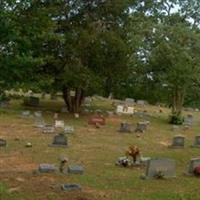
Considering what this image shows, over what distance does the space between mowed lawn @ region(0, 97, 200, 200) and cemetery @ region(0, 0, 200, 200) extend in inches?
1.2

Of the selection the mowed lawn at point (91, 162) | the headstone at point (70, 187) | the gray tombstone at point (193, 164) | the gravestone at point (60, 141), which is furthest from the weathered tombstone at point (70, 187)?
the gravestone at point (60, 141)

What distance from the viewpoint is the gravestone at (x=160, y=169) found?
12977 mm

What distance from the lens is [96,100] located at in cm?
3644

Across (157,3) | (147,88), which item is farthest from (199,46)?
(147,88)

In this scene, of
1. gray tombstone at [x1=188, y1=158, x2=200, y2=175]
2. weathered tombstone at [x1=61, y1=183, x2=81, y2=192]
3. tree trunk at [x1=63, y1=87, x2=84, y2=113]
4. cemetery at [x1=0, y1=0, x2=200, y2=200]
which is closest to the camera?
cemetery at [x1=0, y1=0, x2=200, y2=200]

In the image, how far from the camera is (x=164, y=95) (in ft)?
119

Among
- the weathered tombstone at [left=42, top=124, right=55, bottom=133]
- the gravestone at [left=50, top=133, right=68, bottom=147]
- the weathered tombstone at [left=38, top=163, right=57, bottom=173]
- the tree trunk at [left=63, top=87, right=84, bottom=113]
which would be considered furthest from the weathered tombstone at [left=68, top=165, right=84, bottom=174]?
the tree trunk at [left=63, top=87, right=84, bottom=113]

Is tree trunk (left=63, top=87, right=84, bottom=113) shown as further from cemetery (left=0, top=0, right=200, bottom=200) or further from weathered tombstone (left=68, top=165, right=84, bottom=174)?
weathered tombstone (left=68, top=165, right=84, bottom=174)

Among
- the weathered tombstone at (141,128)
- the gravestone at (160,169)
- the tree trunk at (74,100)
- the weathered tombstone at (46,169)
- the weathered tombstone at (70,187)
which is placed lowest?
the weathered tombstone at (70,187)

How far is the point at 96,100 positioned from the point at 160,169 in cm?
2345

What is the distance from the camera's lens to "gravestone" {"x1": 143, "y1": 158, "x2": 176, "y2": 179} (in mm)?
12977

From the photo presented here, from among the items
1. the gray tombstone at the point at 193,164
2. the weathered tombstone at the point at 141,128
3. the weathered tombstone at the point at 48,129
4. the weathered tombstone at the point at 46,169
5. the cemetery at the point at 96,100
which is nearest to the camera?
the cemetery at the point at 96,100

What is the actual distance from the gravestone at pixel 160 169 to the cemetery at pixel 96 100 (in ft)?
0.09

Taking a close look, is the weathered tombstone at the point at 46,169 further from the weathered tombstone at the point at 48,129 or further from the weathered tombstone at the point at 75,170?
the weathered tombstone at the point at 48,129
